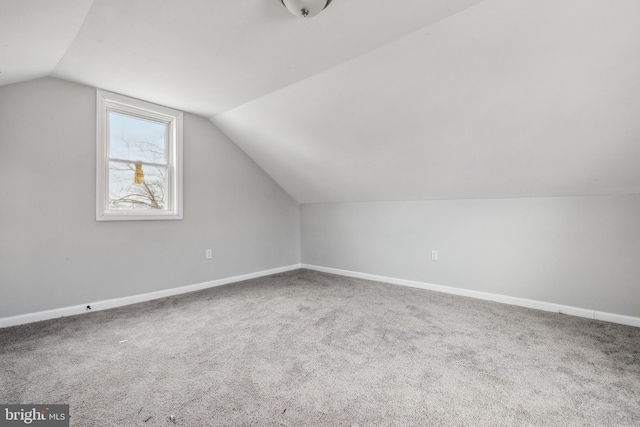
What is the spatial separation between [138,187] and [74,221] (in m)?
0.69

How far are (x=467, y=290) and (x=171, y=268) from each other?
3.35 m

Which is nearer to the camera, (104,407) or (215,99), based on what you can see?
(104,407)

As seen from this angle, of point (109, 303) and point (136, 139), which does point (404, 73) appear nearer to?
point (136, 139)

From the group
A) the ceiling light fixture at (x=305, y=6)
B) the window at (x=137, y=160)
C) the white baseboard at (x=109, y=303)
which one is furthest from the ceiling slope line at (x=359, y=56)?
the white baseboard at (x=109, y=303)

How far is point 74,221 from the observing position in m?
2.65

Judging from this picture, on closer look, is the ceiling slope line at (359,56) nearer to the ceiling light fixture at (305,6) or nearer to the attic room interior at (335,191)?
the attic room interior at (335,191)

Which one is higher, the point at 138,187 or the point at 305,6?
the point at 305,6

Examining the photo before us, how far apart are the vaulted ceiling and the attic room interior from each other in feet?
0.05

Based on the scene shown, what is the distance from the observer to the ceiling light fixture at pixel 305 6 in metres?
1.51

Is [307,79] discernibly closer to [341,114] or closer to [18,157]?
[341,114]

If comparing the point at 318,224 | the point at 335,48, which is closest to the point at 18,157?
the point at 335,48

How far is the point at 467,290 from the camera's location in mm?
3201

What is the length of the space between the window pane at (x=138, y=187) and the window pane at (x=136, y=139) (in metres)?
0.11

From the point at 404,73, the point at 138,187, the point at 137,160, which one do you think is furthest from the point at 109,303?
the point at 404,73
